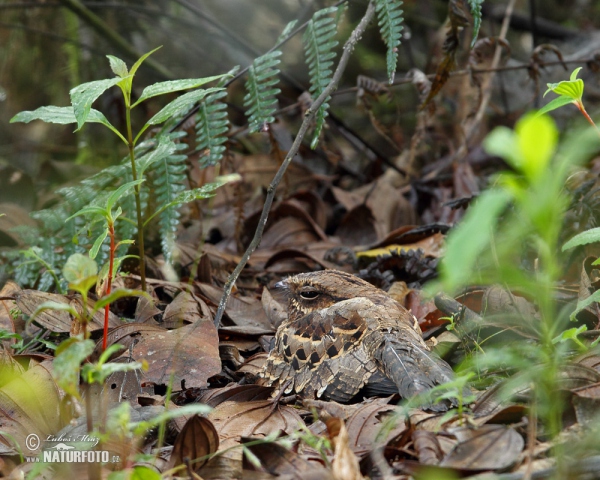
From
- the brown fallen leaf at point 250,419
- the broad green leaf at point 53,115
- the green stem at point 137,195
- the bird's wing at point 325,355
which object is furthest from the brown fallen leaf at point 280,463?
the broad green leaf at point 53,115

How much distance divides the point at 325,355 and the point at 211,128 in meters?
1.47

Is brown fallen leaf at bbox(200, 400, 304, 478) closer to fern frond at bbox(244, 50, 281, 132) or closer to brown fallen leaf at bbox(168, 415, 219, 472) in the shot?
brown fallen leaf at bbox(168, 415, 219, 472)

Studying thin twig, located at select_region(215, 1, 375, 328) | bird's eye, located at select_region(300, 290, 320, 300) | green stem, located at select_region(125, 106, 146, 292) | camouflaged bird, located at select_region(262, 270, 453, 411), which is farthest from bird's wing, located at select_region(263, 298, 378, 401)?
green stem, located at select_region(125, 106, 146, 292)

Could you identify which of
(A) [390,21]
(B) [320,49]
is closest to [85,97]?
(B) [320,49]

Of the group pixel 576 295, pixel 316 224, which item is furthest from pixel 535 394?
pixel 316 224

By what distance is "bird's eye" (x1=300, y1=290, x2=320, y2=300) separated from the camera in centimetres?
307

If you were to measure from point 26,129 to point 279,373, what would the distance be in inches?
212

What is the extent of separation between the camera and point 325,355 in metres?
2.75

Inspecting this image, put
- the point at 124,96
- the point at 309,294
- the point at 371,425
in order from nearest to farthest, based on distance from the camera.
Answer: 1. the point at 371,425
2. the point at 124,96
3. the point at 309,294

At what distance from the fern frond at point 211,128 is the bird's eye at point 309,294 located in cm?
89

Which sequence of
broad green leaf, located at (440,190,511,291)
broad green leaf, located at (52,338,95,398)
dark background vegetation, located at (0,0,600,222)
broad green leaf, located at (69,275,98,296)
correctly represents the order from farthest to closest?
1. dark background vegetation, located at (0,0,600,222)
2. broad green leaf, located at (69,275,98,296)
3. broad green leaf, located at (52,338,95,398)
4. broad green leaf, located at (440,190,511,291)

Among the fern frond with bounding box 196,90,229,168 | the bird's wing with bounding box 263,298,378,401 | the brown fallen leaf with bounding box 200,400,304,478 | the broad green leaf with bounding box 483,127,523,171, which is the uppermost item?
the broad green leaf with bounding box 483,127,523,171

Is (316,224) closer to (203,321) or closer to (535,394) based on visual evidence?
(203,321)

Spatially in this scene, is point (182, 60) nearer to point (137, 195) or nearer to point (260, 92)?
point (260, 92)
